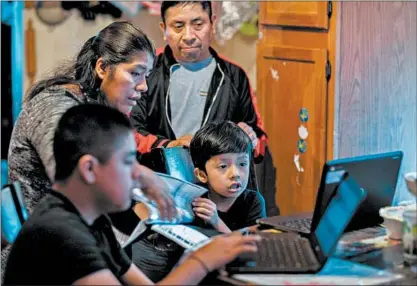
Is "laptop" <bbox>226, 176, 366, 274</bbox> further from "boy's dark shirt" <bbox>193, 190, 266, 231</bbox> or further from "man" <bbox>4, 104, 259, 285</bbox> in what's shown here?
"boy's dark shirt" <bbox>193, 190, 266, 231</bbox>

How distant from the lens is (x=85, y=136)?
1.95 meters

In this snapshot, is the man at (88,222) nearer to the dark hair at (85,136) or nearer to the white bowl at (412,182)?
the dark hair at (85,136)

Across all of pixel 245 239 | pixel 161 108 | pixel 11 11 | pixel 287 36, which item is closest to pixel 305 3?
pixel 287 36

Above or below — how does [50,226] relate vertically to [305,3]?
below

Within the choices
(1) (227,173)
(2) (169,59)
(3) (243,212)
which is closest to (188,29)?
(2) (169,59)

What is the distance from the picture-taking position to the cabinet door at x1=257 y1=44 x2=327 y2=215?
4172 millimetres

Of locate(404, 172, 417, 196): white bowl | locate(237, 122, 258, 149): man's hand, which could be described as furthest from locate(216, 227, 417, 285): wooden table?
locate(237, 122, 258, 149): man's hand

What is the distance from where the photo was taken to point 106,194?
195 centimetres

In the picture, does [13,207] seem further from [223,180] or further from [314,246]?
[223,180]

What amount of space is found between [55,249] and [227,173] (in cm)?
133

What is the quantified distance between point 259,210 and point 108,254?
46.1 inches

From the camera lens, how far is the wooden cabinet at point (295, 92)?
416 centimetres

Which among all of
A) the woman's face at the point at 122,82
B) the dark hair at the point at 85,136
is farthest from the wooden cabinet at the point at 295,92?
the dark hair at the point at 85,136

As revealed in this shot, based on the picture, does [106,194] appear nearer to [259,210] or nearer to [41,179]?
[41,179]
